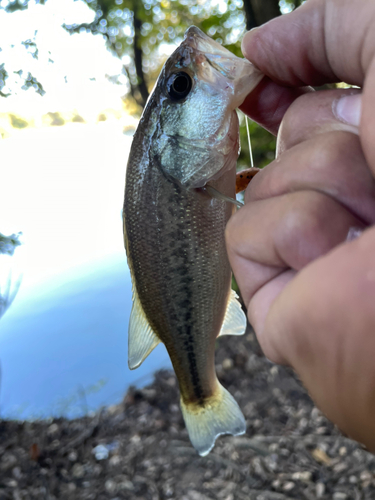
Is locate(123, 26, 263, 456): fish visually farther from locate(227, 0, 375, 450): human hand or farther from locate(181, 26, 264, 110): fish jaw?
locate(227, 0, 375, 450): human hand

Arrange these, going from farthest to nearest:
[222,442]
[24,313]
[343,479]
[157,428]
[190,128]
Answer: [24,313] < [157,428] < [222,442] < [343,479] < [190,128]

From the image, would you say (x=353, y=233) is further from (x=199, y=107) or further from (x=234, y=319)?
(x=234, y=319)

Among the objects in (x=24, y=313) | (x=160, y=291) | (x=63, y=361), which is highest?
(x=160, y=291)

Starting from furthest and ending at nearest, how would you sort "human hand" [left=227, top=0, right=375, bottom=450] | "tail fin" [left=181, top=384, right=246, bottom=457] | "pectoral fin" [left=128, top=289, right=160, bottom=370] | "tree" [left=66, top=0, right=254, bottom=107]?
"tree" [left=66, top=0, right=254, bottom=107], "tail fin" [left=181, top=384, right=246, bottom=457], "pectoral fin" [left=128, top=289, right=160, bottom=370], "human hand" [left=227, top=0, right=375, bottom=450]

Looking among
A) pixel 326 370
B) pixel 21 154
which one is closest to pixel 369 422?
pixel 326 370

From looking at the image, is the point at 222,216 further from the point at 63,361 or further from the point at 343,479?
the point at 63,361

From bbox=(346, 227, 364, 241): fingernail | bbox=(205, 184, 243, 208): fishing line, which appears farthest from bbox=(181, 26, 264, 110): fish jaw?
bbox=(346, 227, 364, 241): fingernail

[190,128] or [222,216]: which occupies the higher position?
[190,128]
